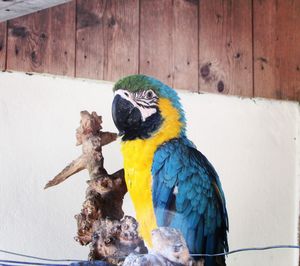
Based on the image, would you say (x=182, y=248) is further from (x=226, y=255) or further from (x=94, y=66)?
(x=94, y=66)

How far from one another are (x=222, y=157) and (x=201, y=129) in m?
0.12

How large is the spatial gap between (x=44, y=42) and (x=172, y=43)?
442 millimetres

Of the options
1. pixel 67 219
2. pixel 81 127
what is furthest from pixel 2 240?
pixel 81 127

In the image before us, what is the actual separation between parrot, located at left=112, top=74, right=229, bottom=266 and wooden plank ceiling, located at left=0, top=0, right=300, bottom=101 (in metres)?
0.15

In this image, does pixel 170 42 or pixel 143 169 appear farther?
pixel 170 42

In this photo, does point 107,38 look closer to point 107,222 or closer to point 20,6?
point 20,6

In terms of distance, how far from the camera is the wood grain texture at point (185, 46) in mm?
1864

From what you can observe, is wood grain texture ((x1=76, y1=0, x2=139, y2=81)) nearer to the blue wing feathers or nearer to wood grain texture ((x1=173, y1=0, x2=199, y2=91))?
wood grain texture ((x1=173, y1=0, x2=199, y2=91))

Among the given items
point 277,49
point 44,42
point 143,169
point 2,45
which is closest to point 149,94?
point 143,169

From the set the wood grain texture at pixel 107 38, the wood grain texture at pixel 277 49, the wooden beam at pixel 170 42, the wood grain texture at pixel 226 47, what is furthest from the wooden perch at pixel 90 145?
the wood grain texture at pixel 277 49

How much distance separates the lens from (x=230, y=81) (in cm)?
197

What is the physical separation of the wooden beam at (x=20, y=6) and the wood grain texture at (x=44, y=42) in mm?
34

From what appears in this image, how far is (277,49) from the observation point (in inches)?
81.9

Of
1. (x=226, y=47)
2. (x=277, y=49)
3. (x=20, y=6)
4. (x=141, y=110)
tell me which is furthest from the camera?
(x=277, y=49)
